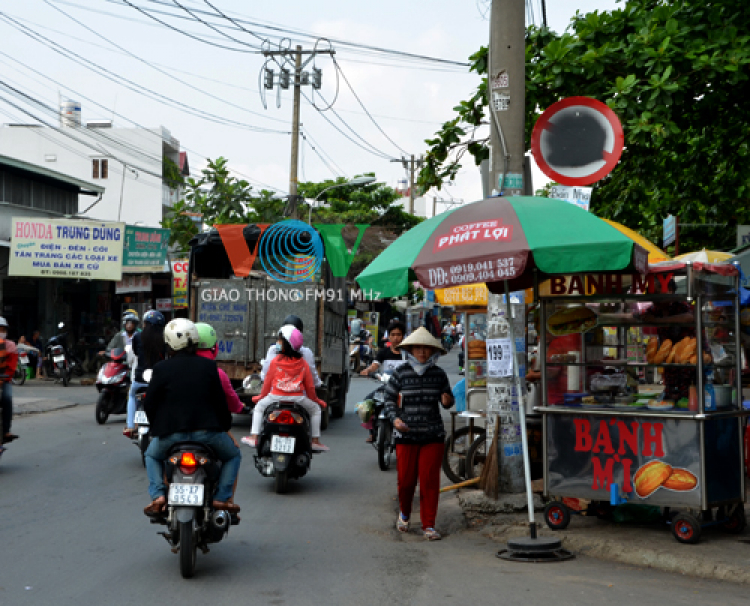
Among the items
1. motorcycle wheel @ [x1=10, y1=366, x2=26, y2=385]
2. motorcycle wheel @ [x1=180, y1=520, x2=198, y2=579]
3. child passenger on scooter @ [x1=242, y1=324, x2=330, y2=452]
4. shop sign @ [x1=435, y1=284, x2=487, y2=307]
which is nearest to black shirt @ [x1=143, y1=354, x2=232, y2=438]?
motorcycle wheel @ [x1=180, y1=520, x2=198, y2=579]

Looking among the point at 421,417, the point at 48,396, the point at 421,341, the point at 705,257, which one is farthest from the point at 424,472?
the point at 48,396

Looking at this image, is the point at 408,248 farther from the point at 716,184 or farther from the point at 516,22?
the point at 716,184

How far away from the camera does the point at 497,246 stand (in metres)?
6.22

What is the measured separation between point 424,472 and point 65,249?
1978 centimetres

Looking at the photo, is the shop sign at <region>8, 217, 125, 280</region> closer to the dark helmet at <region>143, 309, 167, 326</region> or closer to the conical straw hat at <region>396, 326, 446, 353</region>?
the dark helmet at <region>143, 309, 167, 326</region>

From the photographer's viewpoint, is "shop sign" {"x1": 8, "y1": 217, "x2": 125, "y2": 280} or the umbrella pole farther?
"shop sign" {"x1": 8, "y1": 217, "x2": 125, "y2": 280}

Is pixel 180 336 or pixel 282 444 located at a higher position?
pixel 180 336

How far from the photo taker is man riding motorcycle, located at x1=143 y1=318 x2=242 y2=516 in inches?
230

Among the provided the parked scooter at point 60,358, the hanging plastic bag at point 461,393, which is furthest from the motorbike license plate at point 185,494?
the parked scooter at point 60,358

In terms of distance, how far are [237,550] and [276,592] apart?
1255 mm

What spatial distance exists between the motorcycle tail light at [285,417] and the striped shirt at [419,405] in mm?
2073

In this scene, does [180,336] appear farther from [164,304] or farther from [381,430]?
[164,304]

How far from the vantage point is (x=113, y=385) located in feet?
48.6

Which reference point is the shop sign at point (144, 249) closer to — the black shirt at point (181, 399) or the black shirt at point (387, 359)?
the black shirt at point (387, 359)
